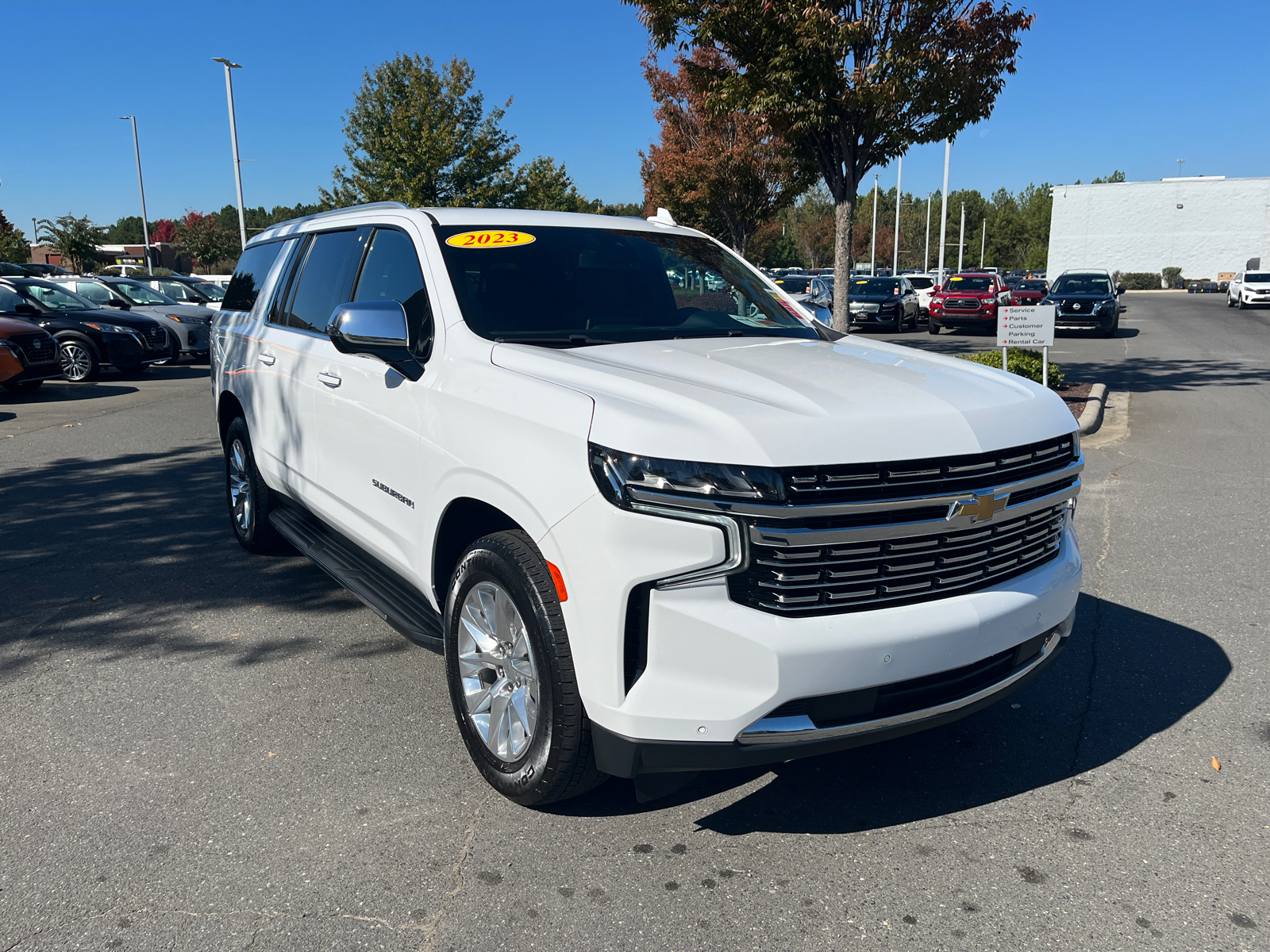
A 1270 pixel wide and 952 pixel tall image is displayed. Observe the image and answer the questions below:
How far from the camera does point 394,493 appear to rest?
150 inches

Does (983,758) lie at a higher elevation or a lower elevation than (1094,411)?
lower

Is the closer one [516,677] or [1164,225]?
[516,677]

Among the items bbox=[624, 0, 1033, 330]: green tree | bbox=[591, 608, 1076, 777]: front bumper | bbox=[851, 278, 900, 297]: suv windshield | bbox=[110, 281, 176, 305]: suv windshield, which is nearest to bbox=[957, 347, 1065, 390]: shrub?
bbox=[624, 0, 1033, 330]: green tree

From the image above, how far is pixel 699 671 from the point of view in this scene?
2.58m

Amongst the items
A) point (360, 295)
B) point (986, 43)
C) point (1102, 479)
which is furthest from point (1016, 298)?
point (360, 295)

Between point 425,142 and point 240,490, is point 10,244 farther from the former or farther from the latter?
point 240,490

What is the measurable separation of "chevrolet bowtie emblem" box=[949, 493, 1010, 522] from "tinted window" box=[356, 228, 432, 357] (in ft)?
6.55

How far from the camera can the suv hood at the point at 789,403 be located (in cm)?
256

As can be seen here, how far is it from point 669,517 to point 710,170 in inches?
1147

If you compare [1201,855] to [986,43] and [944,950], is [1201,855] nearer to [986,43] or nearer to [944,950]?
[944,950]

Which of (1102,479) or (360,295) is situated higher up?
(360,295)

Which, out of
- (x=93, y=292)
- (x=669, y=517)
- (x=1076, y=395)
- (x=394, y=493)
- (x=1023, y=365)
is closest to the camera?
(x=669, y=517)

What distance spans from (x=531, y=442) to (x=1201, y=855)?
2412 mm

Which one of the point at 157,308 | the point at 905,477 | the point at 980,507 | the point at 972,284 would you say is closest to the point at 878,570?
the point at 905,477
